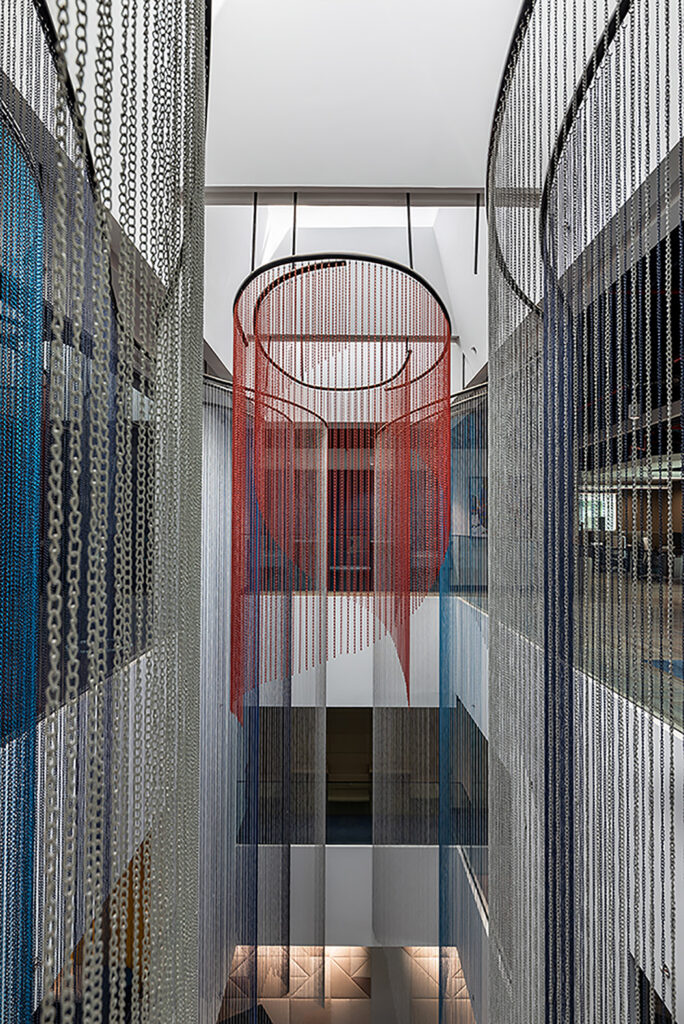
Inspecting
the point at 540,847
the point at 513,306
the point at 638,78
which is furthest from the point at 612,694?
the point at 513,306

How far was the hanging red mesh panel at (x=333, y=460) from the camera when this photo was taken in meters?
3.09

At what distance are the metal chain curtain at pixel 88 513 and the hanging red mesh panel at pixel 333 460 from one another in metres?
2.05

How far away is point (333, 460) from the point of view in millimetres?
3439

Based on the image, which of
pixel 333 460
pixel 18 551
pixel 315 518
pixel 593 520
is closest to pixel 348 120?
pixel 333 460

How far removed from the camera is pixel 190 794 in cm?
116

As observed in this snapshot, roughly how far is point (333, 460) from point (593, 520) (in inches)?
90.9

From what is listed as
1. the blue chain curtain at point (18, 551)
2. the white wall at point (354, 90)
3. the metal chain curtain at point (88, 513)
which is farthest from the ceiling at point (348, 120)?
the blue chain curtain at point (18, 551)

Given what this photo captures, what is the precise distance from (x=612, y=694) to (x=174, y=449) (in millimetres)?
774

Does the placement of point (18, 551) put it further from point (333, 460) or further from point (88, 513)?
point (333, 460)

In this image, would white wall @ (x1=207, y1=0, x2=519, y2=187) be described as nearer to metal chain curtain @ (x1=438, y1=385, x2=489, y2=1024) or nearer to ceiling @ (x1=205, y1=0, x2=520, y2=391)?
ceiling @ (x1=205, y1=0, x2=520, y2=391)

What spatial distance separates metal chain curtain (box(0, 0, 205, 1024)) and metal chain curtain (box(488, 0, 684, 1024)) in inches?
24.8

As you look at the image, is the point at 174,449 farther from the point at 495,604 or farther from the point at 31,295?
the point at 495,604

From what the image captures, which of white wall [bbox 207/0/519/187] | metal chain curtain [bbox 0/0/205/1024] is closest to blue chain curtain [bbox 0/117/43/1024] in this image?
metal chain curtain [bbox 0/0/205/1024]

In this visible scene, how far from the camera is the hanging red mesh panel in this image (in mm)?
3090
